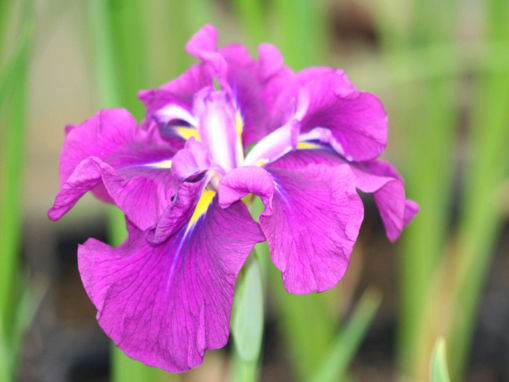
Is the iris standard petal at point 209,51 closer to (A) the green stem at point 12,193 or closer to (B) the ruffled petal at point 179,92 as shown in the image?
(B) the ruffled petal at point 179,92

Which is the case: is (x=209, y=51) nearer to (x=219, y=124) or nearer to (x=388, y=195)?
(x=219, y=124)

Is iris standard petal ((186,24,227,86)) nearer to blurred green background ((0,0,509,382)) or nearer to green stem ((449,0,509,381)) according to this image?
blurred green background ((0,0,509,382))

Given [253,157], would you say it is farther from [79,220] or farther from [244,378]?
[79,220]

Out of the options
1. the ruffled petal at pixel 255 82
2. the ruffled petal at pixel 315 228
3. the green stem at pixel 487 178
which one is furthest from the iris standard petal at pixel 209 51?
the green stem at pixel 487 178

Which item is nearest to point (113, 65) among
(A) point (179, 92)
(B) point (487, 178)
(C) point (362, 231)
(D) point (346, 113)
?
(A) point (179, 92)

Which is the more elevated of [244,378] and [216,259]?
[216,259]

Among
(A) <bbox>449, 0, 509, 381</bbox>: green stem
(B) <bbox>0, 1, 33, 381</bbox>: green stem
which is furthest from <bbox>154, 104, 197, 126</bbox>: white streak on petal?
(A) <bbox>449, 0, 509, 381</bbox>: green stem

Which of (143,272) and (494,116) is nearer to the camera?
(143,272)

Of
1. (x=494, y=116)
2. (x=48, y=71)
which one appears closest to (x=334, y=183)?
(x=494, y=116)
